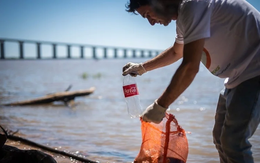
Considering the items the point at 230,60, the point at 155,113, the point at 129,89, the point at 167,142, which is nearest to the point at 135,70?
the point at 129,89

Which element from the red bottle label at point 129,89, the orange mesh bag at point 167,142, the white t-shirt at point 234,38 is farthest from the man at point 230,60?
the red bottle label at point 129,89

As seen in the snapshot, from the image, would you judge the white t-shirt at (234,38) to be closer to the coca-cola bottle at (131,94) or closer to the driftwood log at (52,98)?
the coca-cola bottle at (131,94)

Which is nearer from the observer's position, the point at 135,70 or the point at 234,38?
the point at 234,38

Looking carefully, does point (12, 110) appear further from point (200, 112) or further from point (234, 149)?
point (234, 149)

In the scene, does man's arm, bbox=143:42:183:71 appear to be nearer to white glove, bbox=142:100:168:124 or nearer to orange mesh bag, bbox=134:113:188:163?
orange mesh bag, bbox=134:113:188:163

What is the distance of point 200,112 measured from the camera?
9547mm

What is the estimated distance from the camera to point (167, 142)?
3.11 meters

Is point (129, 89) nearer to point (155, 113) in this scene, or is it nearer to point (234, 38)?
point (155, 113)

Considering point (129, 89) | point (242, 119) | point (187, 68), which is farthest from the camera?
point (129, 89)

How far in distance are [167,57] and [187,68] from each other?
2.85 feet

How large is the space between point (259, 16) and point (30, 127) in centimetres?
536

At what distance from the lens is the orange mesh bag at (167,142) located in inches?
123

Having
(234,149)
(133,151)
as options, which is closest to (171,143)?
(234,149)

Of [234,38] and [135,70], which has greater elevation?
[234,38]
